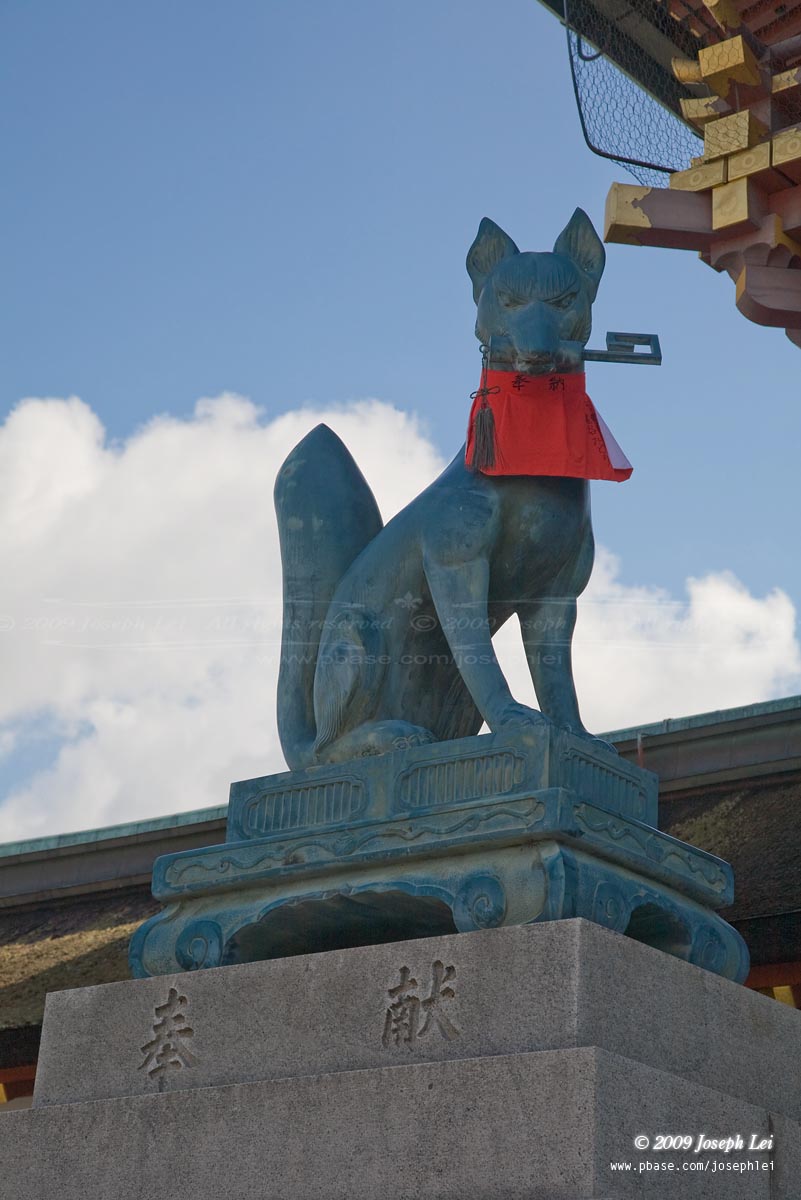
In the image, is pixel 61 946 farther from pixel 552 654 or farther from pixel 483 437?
pixel 483 437

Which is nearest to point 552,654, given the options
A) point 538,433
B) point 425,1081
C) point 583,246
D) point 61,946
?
point 538,433

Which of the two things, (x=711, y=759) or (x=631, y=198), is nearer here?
(x=631, y=198)

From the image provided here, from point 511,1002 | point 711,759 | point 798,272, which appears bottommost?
point 511,1002

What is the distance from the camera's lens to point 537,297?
484 centimetres

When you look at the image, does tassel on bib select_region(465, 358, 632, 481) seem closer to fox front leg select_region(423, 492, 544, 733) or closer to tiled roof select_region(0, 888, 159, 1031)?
fox front leg select_region(423, 492, 544, 733)

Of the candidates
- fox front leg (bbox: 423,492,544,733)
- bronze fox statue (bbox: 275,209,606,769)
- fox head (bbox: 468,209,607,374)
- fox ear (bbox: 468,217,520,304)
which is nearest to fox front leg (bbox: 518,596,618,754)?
bronze fox statue (bbox: 275,209,606,769)

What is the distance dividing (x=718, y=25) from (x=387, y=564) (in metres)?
3.74

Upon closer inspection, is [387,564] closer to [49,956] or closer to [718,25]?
[718,25]

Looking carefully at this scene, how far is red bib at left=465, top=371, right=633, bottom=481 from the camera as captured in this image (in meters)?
4.75

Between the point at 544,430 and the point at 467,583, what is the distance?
1.63ft

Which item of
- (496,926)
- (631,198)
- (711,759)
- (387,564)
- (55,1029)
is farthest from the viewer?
(711,759)

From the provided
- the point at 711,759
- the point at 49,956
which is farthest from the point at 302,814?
the point at 49,956

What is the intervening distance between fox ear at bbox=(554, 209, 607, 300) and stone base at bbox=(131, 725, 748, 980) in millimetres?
1495

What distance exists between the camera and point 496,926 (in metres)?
4.11
